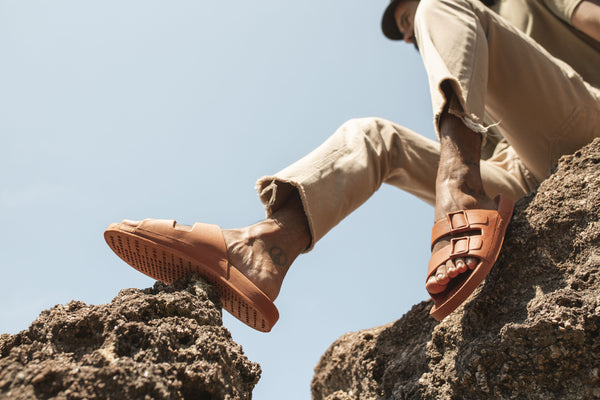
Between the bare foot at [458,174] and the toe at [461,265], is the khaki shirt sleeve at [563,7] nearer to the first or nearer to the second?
the bare foot at [458,174]

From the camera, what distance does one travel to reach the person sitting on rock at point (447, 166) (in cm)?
158

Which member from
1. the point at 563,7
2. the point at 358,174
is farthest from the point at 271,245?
the point at 563,7

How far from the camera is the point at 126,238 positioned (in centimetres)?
158

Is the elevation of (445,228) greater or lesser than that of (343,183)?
lesser

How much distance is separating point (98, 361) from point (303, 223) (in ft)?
2.79

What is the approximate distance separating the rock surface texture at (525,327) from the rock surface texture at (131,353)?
63cm

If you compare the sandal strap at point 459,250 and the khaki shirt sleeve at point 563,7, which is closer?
the sandal strap at point 459,250

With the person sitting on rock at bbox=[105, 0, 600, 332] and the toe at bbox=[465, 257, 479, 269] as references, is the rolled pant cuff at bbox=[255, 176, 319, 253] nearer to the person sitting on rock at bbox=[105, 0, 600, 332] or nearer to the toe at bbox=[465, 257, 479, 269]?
the person sitting on rock at bbox=[105, 0, 600, 332]

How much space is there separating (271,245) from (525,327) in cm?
75

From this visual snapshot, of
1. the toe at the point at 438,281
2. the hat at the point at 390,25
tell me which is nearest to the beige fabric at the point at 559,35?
the hat at the point at 390,25

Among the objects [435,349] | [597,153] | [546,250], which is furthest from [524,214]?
[435,349]

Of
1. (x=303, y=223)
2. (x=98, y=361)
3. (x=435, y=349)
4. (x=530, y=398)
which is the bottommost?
(x=530, y=398)

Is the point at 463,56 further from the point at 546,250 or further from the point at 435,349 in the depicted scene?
the point at 435,349

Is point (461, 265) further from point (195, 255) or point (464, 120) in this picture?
point (195, 255)
